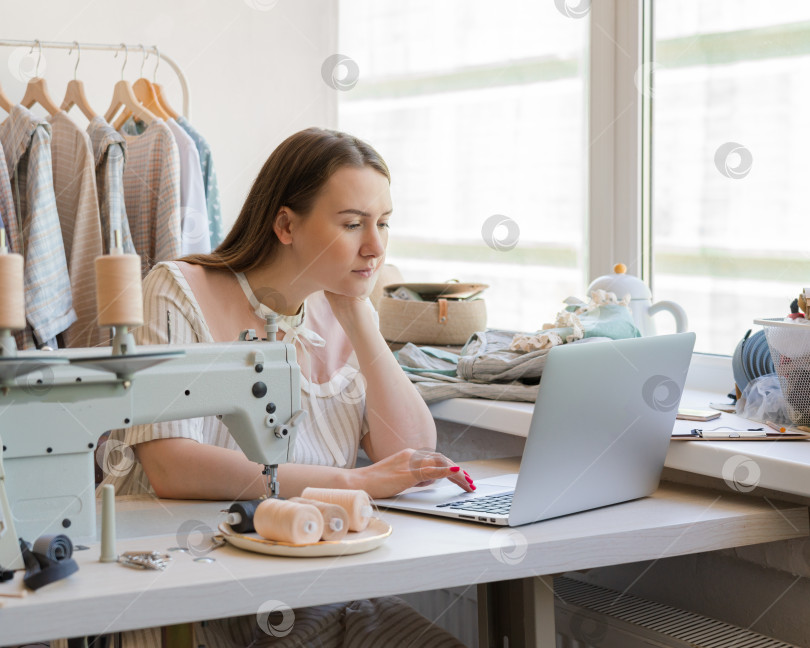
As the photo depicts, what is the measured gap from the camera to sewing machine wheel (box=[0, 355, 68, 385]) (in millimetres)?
931

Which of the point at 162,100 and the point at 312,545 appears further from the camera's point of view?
the point at 162,100

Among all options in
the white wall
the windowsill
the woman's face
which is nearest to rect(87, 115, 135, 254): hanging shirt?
the white wall

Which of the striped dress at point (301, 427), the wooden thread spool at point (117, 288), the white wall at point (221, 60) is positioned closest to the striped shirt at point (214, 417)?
the striped dress at point (301, 427)

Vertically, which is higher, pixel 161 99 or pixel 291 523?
pixel 161 99

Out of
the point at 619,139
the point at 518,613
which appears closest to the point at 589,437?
the point at 518,613

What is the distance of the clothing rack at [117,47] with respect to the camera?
2342mm

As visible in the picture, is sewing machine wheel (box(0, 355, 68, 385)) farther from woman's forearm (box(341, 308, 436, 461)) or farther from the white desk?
woman's forearm (box(341, 308, 436, 461))

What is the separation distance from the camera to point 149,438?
1.37 m

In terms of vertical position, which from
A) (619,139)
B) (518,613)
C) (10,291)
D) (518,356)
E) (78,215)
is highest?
(619,139)

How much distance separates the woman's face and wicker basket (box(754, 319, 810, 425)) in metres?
0.60

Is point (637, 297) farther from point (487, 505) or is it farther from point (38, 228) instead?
point (38, 228)

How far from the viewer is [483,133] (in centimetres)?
261

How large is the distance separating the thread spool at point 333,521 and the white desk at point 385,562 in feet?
0.09

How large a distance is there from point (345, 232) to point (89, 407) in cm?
57
